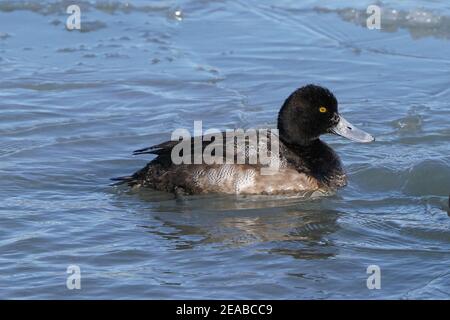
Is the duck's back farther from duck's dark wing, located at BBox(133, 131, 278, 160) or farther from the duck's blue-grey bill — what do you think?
the duck's blue-grey bill

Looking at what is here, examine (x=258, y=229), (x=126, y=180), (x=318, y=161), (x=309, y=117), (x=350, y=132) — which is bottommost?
(x=258, y=229)

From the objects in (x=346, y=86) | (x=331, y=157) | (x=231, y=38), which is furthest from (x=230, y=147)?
(x=231, y=38)

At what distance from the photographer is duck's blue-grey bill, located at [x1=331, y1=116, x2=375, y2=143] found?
922cm

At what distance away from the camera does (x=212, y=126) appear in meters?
10.2

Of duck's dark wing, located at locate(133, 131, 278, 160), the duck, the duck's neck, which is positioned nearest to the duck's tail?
the duck

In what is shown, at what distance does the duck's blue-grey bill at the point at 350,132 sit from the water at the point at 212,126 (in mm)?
219

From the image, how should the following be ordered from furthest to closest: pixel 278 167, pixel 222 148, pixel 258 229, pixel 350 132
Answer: pixel 350 132 → pixel 278 167 → pixel 222 148 → pixel 258 229

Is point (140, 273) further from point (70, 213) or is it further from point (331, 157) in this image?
point (331, 157)

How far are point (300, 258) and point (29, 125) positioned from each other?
3890 millimetres

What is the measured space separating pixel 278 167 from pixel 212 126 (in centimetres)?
171

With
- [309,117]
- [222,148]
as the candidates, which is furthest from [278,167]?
[309,117]

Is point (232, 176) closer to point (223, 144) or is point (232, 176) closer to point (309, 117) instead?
point (223, 144)

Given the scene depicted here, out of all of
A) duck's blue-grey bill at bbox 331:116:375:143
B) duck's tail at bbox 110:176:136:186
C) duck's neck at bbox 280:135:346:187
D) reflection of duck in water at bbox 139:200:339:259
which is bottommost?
reflection of duck in water at bbox 139:200:339:259

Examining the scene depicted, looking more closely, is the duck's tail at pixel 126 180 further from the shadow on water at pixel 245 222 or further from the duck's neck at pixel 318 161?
the duck's neck at pixel 318 161
